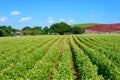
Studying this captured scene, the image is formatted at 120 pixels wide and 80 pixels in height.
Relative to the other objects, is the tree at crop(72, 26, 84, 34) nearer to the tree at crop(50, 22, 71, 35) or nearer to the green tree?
the green tree

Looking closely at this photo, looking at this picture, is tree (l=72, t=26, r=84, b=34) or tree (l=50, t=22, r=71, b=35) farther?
tree (l=50, t=22, r=71, b=35)

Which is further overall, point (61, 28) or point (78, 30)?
point (61, 28)

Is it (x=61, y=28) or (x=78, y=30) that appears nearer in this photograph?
(x=78, y=30)

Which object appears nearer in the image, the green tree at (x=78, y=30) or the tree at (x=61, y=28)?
the green tree at (x=78, y=30)

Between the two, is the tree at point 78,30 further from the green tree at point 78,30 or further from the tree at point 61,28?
the tree at point 61,28

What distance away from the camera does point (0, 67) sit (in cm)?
1625

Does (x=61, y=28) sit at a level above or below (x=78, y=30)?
above

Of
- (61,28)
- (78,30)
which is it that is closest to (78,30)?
(78,30)

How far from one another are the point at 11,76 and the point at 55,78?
7.20 feet

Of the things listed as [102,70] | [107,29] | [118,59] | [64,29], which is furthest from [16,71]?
[64,29]

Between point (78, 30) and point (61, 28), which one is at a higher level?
point (61, 28)

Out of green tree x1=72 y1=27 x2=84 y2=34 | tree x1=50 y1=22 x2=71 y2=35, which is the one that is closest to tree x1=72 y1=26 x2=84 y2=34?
green tree x1=72 y1=27 x2=84 y2=34

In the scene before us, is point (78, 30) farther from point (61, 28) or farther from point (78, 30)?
point (61, 28)

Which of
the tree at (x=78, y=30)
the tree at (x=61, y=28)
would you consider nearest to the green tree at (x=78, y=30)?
the tree at (x=78, y=30)
